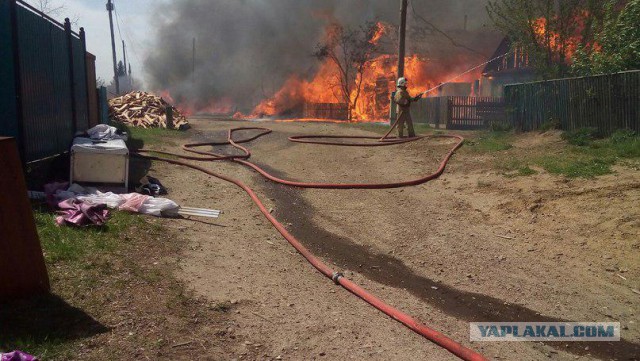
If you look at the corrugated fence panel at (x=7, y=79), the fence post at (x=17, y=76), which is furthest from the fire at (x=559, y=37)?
the corrugated fence panel at (x=7, y=79)

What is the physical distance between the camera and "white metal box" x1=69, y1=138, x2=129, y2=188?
702 cm

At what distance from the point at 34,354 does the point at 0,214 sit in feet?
3.63

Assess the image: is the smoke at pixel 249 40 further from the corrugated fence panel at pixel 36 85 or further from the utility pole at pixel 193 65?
the corrugated fence panel at pixel 36 85

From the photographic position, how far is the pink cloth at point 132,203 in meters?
6.18

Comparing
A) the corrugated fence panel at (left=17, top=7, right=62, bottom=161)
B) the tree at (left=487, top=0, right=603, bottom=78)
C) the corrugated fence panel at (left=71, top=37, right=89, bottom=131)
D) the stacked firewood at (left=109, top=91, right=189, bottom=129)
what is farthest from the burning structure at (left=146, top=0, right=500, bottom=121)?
the corrugated fence panel at (left=17, top=7, right=62, bottom=161)

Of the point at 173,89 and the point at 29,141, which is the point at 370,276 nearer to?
the point at 29,141

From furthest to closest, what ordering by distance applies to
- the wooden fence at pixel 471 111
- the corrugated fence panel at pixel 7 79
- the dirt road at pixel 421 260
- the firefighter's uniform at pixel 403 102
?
the wooden fence at pixel 471 111 < the firefighter's uniform at pixel 403 102 < the corrugated fence panel at pixel 7 79 < the dirt road at pixel 421 260

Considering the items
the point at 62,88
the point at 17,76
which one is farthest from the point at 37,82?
the point at 62,88

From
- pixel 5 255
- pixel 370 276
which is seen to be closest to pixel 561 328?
pixel 370 276

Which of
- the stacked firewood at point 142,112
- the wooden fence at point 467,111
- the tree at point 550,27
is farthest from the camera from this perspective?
the wooden fence at point 467,111

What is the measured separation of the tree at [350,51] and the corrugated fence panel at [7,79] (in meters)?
29.1

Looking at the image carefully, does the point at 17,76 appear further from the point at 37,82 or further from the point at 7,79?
the point at 37,82

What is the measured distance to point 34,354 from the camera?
2879 millimetres

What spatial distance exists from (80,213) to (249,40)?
37719 mm
